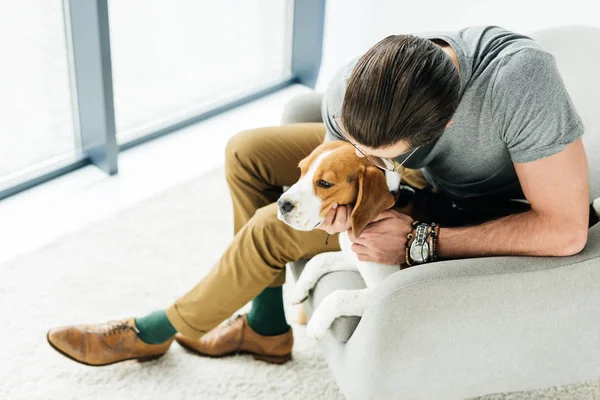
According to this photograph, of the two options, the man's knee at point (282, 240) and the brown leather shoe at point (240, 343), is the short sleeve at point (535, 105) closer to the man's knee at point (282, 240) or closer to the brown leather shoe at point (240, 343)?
the man's knee at point (282, 240)

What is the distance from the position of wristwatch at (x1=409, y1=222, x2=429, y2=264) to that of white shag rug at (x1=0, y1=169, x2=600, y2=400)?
57 centimetres

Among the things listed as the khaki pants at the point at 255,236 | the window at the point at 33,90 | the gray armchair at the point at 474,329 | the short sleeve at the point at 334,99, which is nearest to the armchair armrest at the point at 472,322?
the gray armchair at the point at 474,329

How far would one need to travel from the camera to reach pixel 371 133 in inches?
49.0

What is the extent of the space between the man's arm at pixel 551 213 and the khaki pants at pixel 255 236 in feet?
1.22

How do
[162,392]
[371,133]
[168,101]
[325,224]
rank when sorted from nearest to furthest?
[371,133] → [325,224] → [162,392] → [168,101]

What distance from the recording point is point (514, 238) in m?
1.41

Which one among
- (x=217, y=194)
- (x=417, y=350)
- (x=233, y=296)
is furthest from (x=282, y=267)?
(x=217, y=194)

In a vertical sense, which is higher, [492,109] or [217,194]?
[492,109]

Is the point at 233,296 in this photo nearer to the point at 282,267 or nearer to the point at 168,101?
the point at 282,267

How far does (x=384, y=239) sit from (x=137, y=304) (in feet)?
3.03

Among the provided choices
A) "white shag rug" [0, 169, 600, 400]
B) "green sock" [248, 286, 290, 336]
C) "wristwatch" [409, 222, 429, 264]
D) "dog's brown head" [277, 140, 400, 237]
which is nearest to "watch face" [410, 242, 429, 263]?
"wristwatch" [409, 222, 429, 264]


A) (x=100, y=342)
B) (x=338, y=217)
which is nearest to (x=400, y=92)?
(x=338, y=217)

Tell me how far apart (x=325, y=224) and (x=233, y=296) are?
1.10 ft

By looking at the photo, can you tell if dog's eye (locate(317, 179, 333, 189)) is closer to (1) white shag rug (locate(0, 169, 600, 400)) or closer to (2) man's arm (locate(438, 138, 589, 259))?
(2) man's arm (locate(438, 138, 589, 259))
